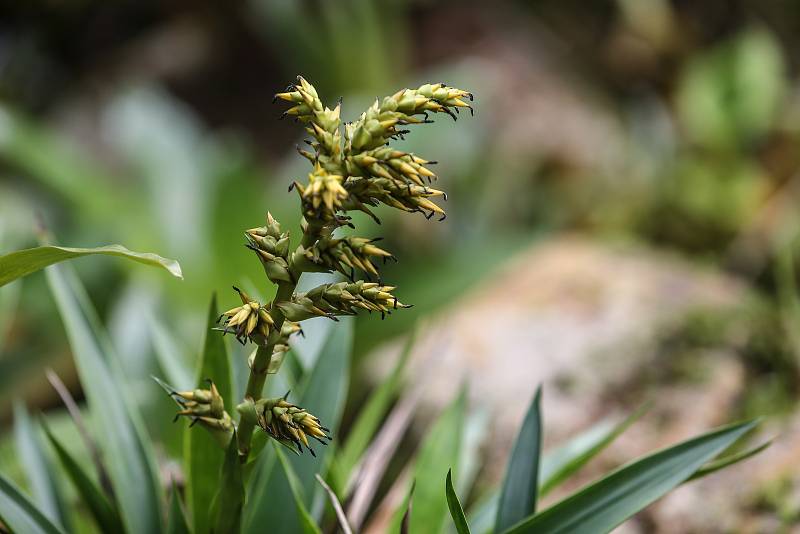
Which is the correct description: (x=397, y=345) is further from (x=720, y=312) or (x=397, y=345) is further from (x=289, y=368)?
(x=289, y=368)

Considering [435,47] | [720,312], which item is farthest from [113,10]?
[720,312]

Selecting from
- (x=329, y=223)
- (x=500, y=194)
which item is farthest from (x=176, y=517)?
(x=500, y=194)

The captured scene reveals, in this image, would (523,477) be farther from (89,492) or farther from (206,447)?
(89,492)

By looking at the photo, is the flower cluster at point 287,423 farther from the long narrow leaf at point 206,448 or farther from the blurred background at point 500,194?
the blurred background at point 500,194

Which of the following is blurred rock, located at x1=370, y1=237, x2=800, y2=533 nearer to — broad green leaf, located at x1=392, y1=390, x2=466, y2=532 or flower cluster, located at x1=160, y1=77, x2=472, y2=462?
broad green leaf, located at x1=392, y1=390, x2=466, y2=532

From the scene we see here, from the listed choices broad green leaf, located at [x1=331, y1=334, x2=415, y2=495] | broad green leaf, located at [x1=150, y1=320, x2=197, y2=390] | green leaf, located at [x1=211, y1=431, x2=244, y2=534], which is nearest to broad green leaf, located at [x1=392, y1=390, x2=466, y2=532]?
broad green leaf, located at [x1=331, y1=334, x2=415, y2=495]
